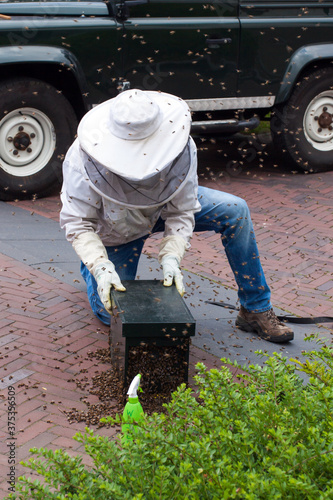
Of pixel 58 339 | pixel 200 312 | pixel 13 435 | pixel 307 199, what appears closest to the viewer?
pixel 13 435

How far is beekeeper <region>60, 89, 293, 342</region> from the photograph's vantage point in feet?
10.9

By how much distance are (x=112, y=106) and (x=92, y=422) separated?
151 cm

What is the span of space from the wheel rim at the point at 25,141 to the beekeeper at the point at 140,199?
2.40 meters

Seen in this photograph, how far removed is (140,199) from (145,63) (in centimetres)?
321

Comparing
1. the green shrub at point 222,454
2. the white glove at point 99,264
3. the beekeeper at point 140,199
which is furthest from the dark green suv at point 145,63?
the green shrub at point 222,454

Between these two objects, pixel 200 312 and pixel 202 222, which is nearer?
pixel 202 222

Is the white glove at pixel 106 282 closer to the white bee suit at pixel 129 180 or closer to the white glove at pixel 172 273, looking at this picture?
the white bee suit at pixel 129 180

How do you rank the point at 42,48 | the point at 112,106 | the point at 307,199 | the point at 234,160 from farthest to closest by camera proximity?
1. the point at 234,160
2. the point at 307,199
3. the point at 42,48
4. the point at 112,106

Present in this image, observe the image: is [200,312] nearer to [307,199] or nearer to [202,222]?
[202,222]

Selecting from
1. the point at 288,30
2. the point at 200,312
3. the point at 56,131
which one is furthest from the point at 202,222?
the point at 288,30

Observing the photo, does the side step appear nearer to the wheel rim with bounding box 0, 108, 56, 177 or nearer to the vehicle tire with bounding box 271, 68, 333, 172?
the vehicle tire with bounding box 271, 68, 333, 172

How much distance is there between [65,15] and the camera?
623 cm

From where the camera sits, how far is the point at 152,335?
3.17 m

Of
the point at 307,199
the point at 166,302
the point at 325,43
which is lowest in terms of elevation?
the point at 307,199
